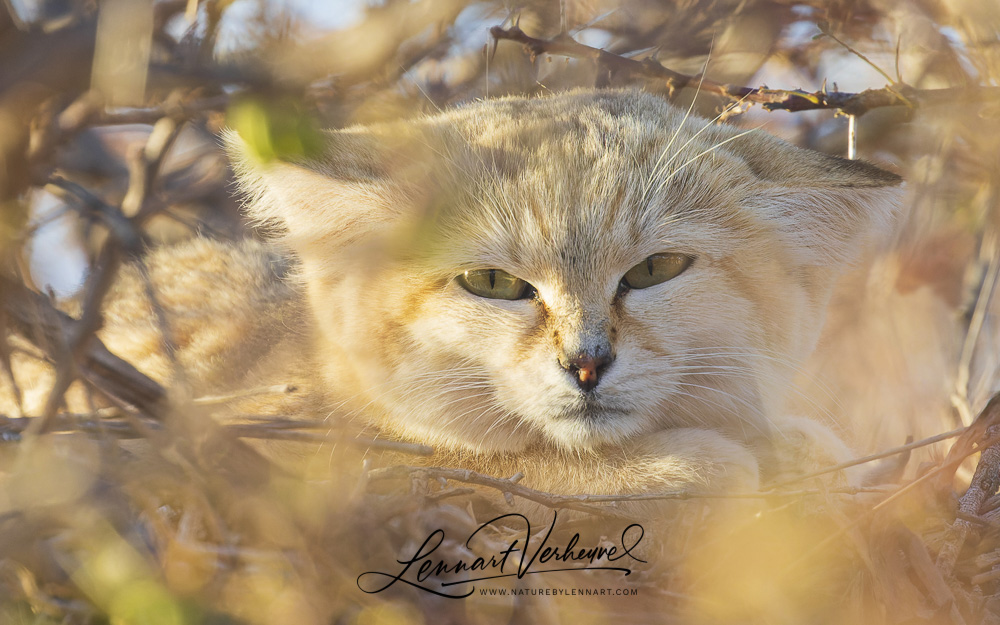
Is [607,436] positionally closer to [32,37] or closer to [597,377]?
[597,377]

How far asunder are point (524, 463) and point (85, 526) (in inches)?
35.9

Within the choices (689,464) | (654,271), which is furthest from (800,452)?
(654,271)

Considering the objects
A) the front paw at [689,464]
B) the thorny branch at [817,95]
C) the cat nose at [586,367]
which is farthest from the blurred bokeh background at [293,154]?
the cat nose at [586,367]

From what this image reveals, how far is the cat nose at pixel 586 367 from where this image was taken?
1312 mm

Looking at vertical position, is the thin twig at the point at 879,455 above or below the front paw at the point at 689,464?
above

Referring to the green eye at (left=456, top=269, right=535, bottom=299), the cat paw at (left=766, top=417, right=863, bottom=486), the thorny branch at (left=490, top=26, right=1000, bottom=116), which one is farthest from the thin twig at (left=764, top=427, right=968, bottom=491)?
the thorny branch at (left=490, top=26, right=1000, bottom=116)

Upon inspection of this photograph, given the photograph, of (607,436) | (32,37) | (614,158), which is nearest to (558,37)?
(614,158)

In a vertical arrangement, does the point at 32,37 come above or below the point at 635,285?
above

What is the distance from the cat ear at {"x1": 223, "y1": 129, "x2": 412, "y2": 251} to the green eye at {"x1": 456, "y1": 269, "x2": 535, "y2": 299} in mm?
211

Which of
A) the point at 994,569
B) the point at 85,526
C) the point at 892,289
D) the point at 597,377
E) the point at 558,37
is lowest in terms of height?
the point at 892,289

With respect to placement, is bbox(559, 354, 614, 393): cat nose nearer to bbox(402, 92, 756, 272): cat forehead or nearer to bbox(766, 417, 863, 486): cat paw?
bbox(402, 92, 756, 272): cat forehead

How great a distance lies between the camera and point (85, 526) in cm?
79

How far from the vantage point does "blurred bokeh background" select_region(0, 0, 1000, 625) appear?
0.80 meters

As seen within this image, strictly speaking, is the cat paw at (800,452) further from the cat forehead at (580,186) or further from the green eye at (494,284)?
the green eye at (494,284)
